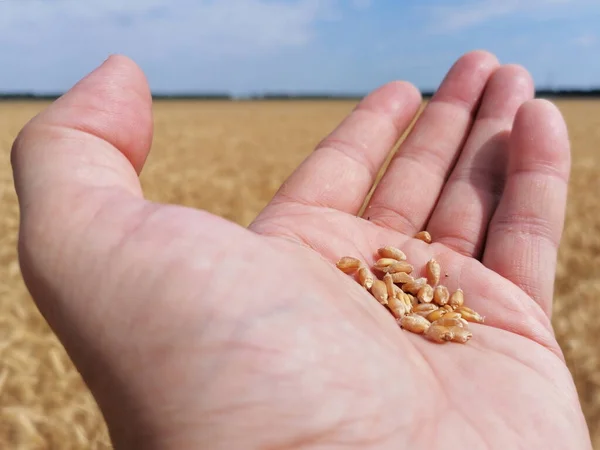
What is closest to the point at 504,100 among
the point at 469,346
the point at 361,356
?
the point at 469,346

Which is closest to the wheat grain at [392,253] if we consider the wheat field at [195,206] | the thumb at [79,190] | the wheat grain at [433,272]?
the wheat grain at [433,272]

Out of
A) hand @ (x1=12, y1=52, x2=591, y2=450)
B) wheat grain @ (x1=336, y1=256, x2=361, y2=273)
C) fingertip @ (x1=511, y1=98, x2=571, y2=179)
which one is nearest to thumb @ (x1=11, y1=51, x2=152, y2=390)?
hand @ (x1=12, y1=52, x2=591, y2=450)

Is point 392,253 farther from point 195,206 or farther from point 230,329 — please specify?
point 195,206

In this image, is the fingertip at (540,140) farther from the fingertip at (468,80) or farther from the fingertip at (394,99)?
the fingertip at (394,99)

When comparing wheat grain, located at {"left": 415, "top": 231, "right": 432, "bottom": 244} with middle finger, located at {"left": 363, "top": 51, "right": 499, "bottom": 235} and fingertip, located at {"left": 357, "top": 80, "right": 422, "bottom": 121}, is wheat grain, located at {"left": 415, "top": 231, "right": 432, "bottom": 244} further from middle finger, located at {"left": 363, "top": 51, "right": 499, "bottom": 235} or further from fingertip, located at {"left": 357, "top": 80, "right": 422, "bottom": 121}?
fingertip, located at {"left": 357, "top": 80, "right": 422, "bottom": 121}

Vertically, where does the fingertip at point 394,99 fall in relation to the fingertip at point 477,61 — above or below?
below

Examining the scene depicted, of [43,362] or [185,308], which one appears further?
[43,362]

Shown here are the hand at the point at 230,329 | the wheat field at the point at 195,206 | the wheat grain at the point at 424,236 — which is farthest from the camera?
the wheat field at the point at 195,206

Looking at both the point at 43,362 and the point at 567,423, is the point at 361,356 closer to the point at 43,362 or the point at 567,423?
the point at 567,423
